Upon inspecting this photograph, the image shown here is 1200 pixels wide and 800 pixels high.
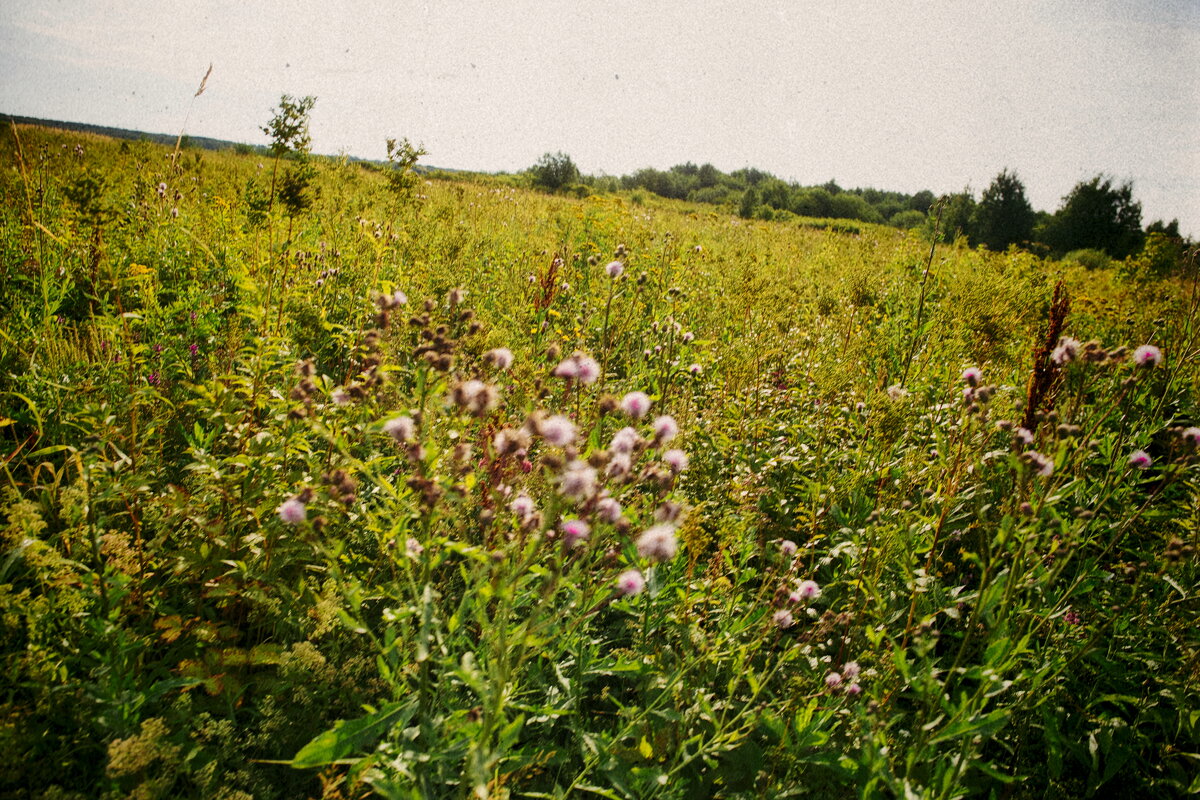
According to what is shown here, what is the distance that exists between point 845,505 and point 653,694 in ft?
5.29

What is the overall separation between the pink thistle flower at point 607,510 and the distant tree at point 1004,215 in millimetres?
50126

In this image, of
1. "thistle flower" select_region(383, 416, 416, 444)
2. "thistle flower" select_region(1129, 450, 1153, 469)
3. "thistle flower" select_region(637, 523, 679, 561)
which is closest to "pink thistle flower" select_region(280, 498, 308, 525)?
"thistle flower" select_region(383, 416, 416, 444)

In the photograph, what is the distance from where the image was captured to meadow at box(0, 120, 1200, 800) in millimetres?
1348

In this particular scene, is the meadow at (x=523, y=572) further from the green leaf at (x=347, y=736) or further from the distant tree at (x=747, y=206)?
the distant tree at (x=747, y=206)

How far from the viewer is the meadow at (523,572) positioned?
1348 mm

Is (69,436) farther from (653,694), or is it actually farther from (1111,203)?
(1111,203)

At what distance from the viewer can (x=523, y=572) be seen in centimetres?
129

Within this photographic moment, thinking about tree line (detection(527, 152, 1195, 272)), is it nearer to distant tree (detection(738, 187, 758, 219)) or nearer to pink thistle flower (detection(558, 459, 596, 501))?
distant tree (detection(738, 187, 758, 219))

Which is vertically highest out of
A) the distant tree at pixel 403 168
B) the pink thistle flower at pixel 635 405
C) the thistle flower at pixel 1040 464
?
the distant tree at pixel 403 168

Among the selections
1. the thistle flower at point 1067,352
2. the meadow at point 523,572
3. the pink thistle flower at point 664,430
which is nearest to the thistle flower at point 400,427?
the meadow at point 523,572

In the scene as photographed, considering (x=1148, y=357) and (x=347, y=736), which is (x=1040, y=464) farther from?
(x=347, y=736)

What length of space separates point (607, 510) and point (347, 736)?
0.81m

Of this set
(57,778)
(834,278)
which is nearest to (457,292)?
(57,778)

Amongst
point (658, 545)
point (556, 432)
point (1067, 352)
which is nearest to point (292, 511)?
point (556, 432)
